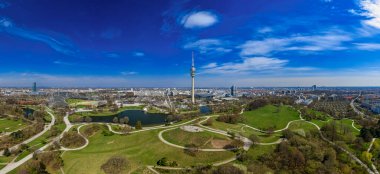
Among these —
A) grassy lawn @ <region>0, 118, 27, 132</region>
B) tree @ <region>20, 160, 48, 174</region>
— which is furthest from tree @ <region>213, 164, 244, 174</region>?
grassy lawn @ <region>0, 118, 27, 132</region>

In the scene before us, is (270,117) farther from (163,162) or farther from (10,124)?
(10,124)

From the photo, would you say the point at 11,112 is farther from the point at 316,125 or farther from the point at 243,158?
the point at 316,125

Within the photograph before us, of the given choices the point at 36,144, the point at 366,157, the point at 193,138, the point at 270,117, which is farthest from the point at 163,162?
the point at 270,117

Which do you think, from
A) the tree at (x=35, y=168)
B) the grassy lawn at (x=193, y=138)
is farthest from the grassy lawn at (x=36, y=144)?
the grassy lawn at (x=193, y=138)

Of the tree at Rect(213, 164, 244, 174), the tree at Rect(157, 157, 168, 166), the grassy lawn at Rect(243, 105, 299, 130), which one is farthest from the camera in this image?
the grassy lawn at Rect(243, 105, 299, 130)

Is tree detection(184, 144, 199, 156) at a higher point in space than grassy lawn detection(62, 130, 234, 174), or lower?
higher

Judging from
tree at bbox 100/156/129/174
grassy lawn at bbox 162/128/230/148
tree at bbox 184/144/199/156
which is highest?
grassy lawn at bbox 162/128/230/148

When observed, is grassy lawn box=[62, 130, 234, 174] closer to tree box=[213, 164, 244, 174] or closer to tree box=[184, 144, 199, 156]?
tree box=[184, 144, 199, 156]
